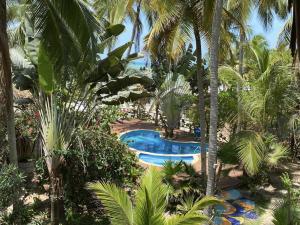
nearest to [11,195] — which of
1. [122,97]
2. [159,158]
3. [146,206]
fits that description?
[146,206]

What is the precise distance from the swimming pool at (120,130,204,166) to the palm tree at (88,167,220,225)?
34.6ft

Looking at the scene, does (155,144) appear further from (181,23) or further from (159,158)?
(181,23)

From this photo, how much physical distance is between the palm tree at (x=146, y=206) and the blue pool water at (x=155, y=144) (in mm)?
12291

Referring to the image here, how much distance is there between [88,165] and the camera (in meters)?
9.51

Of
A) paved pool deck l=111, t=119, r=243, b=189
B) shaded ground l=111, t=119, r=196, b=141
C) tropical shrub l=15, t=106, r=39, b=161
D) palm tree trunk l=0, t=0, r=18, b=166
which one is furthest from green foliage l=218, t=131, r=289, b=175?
shaded ground l=111, t=119, r=196, b=141

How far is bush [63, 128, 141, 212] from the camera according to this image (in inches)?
375

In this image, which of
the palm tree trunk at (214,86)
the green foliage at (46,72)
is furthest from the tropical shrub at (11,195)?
the palm tree trunk at (214,86)

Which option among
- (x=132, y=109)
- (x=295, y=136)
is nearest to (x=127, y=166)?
(x=295, y=136)

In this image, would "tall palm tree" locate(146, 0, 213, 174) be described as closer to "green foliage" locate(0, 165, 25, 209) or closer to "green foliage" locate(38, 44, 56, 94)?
"green foliage" locate(38, 44, 56, 94)

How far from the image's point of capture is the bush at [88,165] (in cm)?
953

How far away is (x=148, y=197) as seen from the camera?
5.74m

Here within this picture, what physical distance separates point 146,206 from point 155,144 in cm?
1530

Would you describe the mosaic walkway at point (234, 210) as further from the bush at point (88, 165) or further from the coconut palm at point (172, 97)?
the coconut palm at point (172, 97)

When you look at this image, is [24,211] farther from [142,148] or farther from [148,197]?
[142,148]
